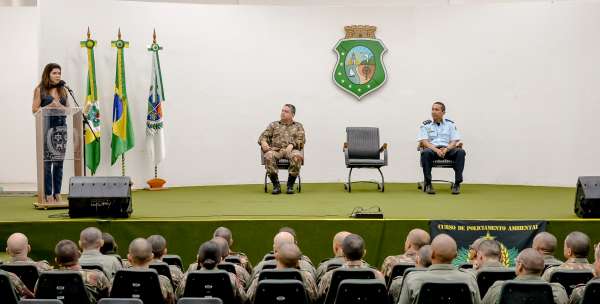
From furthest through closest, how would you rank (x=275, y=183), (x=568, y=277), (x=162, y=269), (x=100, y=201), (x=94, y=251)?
(x=275, y=183) → (x=100, y=201) → (x=94, y=251) → (x=162, y=269) → (x=568, y=277)

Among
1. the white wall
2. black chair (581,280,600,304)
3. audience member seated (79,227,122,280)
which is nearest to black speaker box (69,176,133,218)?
audience member seated (79,227,122,280)

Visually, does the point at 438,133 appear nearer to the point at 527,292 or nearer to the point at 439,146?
the point at 439,146

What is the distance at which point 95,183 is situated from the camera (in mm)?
7164

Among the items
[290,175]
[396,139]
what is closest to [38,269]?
[290,175]

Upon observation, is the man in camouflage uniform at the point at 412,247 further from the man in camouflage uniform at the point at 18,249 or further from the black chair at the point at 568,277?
the man in camouflage uniform at the point at 18,249

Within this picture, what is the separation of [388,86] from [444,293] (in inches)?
268

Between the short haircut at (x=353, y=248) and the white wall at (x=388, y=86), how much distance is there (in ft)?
19.2

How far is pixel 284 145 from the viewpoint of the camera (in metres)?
9.48

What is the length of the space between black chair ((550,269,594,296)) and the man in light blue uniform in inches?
172

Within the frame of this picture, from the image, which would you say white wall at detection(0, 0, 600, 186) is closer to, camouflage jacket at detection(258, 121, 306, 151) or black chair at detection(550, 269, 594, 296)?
camouflage jacket at detection(258, 121, 306, 151)

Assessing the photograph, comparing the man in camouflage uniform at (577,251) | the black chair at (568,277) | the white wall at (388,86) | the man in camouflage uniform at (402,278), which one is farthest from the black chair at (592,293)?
the white wall at (388,86)

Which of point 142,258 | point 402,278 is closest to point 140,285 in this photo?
point 142,258

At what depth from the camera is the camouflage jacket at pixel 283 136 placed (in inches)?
372

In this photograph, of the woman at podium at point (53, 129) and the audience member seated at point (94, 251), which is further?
the woman at podium at point (53, 129)
